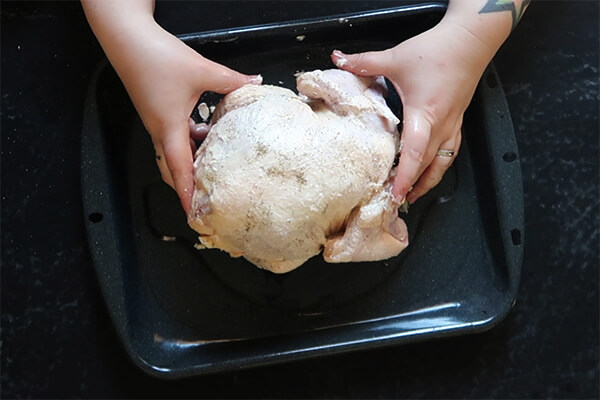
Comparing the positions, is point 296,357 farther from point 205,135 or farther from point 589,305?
point 589,305

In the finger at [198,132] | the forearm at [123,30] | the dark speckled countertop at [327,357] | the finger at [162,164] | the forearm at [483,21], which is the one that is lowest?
the dark speckled countertop at [327,357]

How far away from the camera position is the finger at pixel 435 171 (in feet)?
2.47

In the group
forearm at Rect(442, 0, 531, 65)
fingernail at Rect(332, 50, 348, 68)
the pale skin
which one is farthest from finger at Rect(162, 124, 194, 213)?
forearm at Rect(442, 0, 531, 65)

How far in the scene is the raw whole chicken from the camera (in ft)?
2.08

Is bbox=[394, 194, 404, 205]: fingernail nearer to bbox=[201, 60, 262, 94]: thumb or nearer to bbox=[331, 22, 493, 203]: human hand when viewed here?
bbox=[331, 22, 493, 203]: human hand

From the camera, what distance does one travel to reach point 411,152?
0.69 metres

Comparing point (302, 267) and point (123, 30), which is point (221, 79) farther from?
point (302, 267)

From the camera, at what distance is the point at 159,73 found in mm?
705

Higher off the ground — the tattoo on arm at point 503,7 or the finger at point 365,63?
the tattoo on arm at point 503,7

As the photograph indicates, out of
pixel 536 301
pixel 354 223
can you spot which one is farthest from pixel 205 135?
pixel 536 301

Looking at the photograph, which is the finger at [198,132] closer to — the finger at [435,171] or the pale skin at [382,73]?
the pale skin at [382,73]

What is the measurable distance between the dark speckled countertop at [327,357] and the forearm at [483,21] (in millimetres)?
114

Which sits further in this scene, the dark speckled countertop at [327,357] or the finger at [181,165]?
the dark speckled countertop at [327,357]

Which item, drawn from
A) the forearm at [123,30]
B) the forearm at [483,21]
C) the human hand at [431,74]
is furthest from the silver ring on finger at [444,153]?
the forearm at [123,30]
